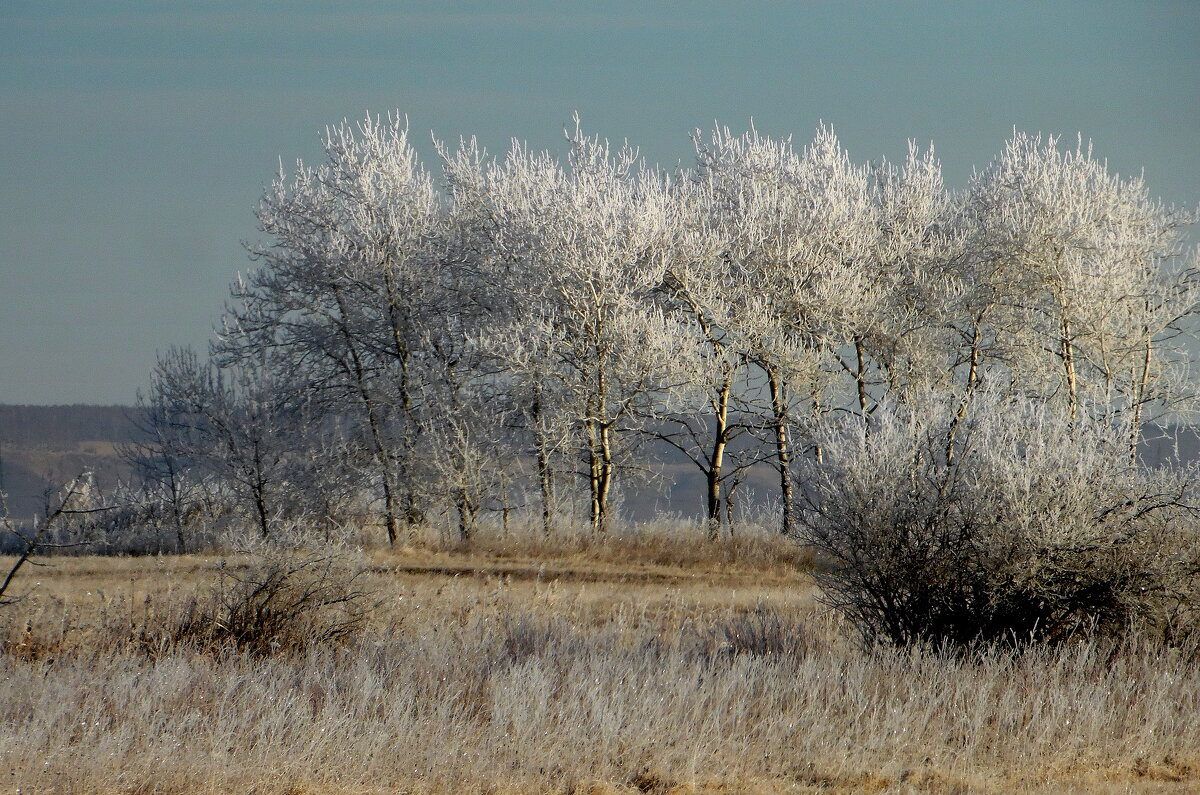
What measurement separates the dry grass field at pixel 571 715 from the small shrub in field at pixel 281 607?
0.44ft

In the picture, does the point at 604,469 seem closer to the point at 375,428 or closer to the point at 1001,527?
the point at 375,428

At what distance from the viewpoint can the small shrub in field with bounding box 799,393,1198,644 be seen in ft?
28.1

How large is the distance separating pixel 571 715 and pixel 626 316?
1400 cm

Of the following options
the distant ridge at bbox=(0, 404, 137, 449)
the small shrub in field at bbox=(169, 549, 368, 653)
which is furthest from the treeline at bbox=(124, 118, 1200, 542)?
the distant ridge at bbox=(0, 404, 137, 449)

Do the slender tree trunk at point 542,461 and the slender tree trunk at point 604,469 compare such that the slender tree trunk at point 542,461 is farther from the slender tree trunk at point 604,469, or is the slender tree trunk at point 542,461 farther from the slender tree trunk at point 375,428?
the slender tree trunk at point 375,428

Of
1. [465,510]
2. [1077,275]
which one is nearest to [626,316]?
[465,510]

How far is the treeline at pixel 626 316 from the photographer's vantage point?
2161 centimetres

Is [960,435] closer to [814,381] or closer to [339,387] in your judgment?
[814,381]

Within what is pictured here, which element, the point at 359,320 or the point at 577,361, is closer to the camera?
the point at 577,361

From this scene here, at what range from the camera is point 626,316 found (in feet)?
67.7

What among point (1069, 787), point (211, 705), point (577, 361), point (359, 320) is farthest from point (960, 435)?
point (359, 320)

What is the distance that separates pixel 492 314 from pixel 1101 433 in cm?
1554

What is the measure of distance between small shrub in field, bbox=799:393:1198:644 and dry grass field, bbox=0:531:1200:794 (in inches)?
16.9

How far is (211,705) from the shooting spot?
23.2 ft
